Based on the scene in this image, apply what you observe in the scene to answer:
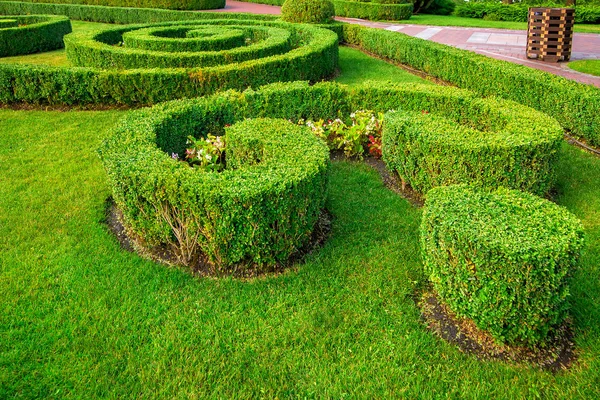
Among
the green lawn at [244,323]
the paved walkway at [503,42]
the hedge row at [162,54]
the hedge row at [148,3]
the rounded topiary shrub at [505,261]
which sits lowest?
the green lawn at [244,323]

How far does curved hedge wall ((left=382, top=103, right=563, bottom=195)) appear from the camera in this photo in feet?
17.8

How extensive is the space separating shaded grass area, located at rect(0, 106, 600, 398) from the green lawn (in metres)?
0.01

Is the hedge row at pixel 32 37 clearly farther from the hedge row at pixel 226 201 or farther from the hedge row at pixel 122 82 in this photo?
the hedge row at pixel 226 201

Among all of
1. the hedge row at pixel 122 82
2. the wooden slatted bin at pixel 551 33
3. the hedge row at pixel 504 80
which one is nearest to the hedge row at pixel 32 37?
the hedge row at pixel 122 82

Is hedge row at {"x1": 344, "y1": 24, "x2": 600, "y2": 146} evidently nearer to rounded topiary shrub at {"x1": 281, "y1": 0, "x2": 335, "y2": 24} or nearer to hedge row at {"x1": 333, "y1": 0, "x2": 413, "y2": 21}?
rounded topiary shrub at {"x1": 281, "y1": 0, "x2": 335, "y2": 24}

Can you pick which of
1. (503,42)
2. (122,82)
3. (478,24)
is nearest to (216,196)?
(122,82)

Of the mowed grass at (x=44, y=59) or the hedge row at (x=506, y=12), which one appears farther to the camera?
the hedge row at (x=506, y=12)

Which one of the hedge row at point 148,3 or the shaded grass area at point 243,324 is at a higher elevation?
the hedge row at point 148,3

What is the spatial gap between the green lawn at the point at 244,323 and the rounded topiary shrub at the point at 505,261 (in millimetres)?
339

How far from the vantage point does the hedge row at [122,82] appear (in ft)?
32.4

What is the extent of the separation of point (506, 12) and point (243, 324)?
28.8 metres

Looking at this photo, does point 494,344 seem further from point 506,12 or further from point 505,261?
point 506,12

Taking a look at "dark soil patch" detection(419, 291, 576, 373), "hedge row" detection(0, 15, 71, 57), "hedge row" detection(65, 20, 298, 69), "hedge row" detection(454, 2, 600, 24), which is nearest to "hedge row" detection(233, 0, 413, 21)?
"hedge row" detection(454, 2, 600, 24)

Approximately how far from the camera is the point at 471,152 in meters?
5.46
